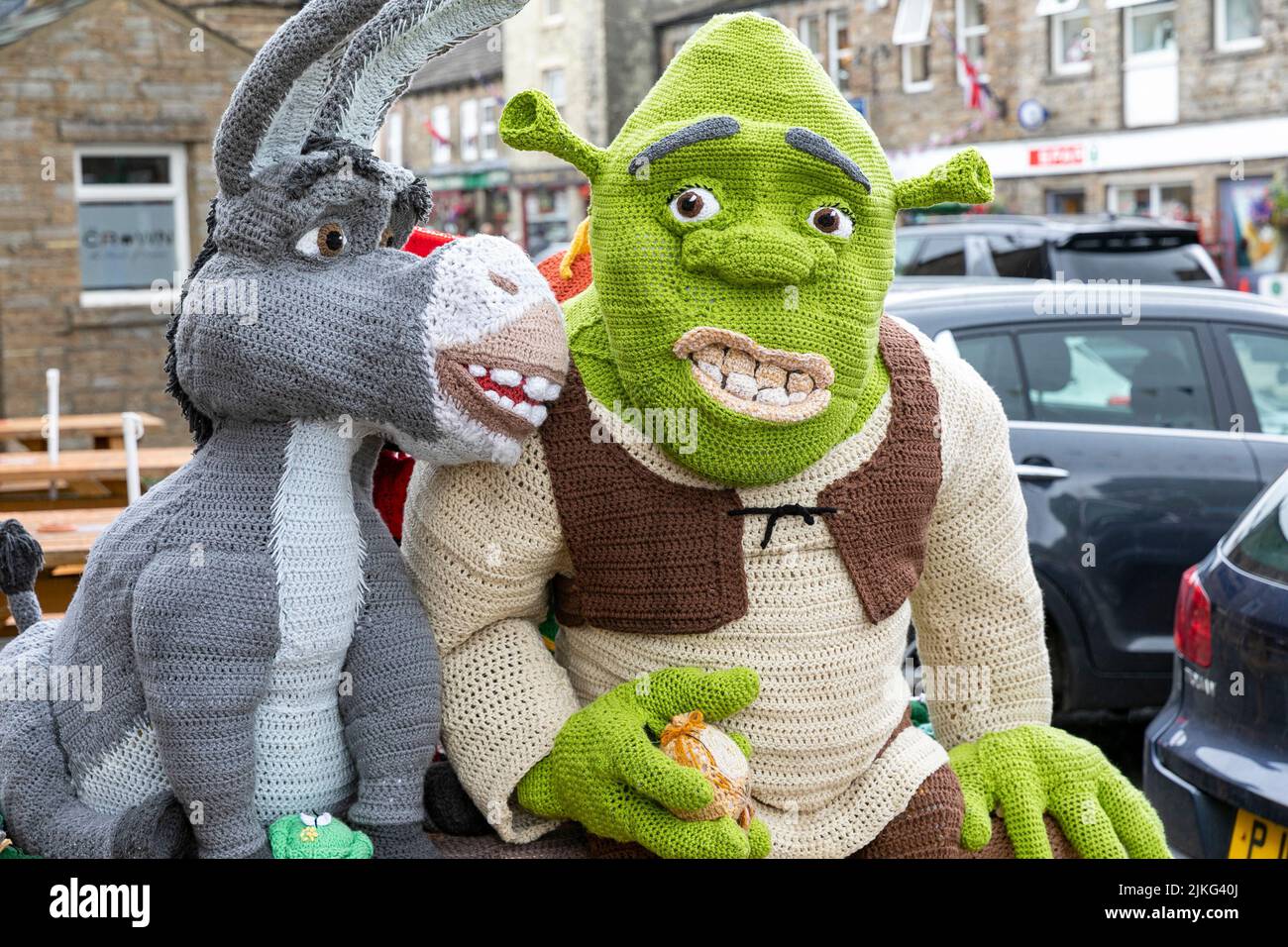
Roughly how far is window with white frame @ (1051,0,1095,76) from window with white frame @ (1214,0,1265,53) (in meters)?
2.01

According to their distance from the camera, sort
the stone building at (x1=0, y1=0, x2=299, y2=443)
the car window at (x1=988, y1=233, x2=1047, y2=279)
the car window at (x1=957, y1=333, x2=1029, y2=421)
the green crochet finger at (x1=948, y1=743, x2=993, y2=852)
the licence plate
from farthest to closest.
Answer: the stone building at (x1=0, y1=0, x2=299, y2=443) → the car window at (x1=988, y1=233, x2=1047, y2=279) → the car window at (x1=957, y1=333, x2=1029, y2=421) → the licence plate → the green crochet finger at (x1=948, y1=743, x2=993, y2=852)

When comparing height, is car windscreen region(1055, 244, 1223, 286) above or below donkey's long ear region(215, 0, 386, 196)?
below

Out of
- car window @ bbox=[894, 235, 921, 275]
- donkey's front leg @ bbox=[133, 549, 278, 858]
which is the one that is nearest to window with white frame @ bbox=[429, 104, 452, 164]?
car window @ bbox=[894, 235, 921, 275]

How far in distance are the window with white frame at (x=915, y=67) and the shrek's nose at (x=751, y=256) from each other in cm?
2537

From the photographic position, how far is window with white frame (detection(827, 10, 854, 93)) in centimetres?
2705

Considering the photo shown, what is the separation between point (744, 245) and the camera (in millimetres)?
2098

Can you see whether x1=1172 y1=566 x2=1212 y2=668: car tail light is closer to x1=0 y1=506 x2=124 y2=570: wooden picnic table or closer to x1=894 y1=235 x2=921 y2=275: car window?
x1=0 y1=506 x2=124 y2=570: wooden picnic table

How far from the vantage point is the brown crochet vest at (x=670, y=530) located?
2.24 meters

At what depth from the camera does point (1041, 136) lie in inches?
978

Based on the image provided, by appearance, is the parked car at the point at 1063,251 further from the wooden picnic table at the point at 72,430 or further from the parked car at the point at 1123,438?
the wooden picnic table at the point at 72,430
